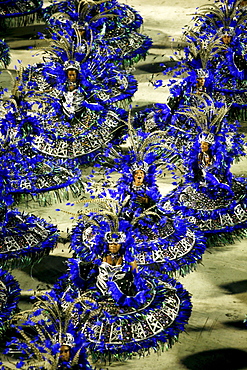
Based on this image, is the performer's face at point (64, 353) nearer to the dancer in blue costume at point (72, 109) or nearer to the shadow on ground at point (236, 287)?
the shadow on ground at point (236, 287)

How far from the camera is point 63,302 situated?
621 inches

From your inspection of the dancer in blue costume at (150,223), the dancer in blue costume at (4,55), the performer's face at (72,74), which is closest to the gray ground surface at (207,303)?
the dancer in blue costume at (150,223)

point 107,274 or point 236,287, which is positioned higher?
point 107,274

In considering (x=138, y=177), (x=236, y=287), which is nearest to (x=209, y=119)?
(x=138, y=177)

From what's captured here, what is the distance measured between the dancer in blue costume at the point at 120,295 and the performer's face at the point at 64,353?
1058mm

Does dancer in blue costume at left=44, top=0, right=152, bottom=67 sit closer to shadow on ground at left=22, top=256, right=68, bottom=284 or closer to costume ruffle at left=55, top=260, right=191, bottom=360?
shadow on ground at left=22, top=256, right=68, bottom=284

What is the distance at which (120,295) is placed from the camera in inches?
615

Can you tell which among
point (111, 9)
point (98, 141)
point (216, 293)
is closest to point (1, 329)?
point (216, 293)

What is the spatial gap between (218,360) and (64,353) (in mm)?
2947

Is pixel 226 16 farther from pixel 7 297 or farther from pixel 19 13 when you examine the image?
pixel 7 297

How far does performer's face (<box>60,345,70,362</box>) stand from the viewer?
14.0 m

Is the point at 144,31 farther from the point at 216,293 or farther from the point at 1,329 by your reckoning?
the point at 1,329

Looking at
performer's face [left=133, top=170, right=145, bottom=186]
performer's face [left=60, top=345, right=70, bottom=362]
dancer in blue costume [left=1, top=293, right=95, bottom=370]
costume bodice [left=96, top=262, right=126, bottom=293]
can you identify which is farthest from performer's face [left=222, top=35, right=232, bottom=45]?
performer's face [left=60, top=345, right=70, bottom=362]

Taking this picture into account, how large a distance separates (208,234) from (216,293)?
1.12 meters
